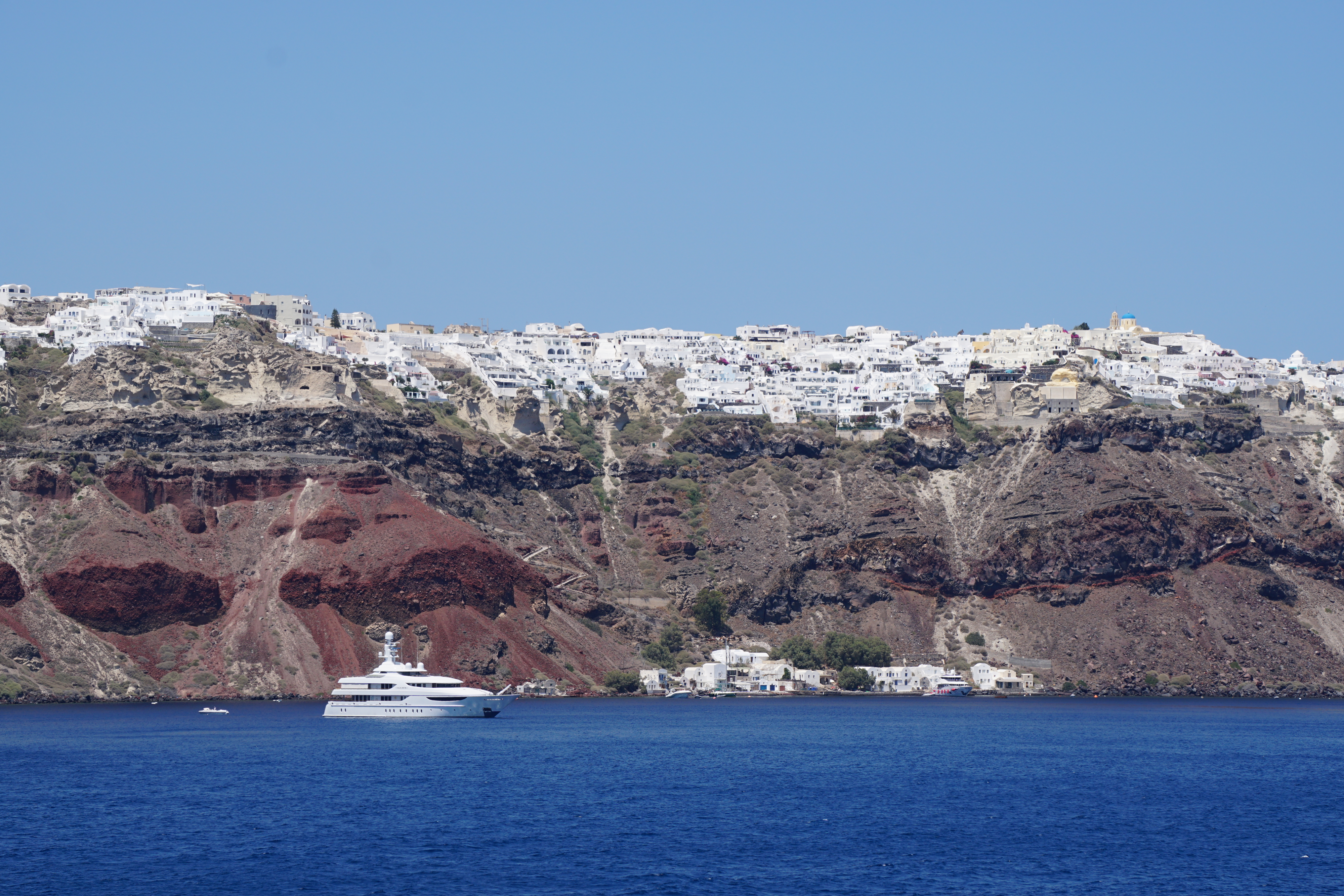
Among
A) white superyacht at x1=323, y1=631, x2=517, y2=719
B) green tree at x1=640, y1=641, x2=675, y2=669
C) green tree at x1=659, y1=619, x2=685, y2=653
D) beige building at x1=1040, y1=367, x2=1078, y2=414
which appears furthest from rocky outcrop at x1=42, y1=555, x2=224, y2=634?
beige building at x1=1040, y1=367, x2=1078, y2=414

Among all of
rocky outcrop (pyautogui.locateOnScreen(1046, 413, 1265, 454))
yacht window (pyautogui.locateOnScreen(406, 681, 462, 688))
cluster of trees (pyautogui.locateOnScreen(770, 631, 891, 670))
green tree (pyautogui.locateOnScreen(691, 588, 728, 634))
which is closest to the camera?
yacht window (pyautogui.locateOnScreen(406, 681, 462, 688))

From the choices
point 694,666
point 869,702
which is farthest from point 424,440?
point 869,702

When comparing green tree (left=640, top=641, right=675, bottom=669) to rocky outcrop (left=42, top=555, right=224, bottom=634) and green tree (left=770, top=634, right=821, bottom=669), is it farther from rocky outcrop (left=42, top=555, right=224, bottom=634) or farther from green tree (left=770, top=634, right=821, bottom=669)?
rocky outcrop (left=42, top=555, right=224, bottom=634)

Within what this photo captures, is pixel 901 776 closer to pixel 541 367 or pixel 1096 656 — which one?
pixel 1096 656

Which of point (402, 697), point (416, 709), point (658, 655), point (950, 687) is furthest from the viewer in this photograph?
point (950, 687)

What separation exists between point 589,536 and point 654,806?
8668 centimetres

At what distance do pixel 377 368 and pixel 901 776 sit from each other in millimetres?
95800

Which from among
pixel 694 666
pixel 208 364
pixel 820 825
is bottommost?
pixel 820 825

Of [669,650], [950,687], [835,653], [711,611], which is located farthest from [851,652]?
[669,650]

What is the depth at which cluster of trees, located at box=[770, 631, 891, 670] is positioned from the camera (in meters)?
152

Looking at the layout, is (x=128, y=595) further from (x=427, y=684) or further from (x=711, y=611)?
(x=711, y=611)

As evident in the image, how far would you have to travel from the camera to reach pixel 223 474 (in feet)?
471

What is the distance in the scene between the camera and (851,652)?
496 ft

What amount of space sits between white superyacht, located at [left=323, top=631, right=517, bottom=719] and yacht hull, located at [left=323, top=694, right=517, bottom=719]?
0.07 feet
